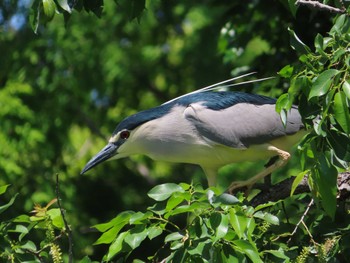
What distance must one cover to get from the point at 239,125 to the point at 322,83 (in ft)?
4.91

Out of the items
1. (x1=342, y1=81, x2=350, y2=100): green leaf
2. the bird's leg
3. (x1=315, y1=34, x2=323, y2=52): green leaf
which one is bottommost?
the bird's leg

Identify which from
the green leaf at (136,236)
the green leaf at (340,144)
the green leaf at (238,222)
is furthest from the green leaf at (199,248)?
the green leaf at (340,144)

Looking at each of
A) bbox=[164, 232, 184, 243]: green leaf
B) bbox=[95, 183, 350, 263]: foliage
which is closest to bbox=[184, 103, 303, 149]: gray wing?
bbox=[95, 183, 350, 263]: foliage

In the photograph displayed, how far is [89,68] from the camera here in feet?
29.7

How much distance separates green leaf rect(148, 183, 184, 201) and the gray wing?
48.7 inches

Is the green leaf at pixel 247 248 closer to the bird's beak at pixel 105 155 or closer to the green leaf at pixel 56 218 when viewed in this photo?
the green leaf at pixel 56 218

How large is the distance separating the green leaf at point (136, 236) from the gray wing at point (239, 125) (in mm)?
1219

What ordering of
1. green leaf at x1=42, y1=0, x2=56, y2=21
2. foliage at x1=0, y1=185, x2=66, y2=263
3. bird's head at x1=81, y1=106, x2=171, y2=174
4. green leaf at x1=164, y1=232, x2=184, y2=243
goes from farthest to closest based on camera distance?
bird's head at x1=81, y1=106, x2=171, y2=174 < green leaf at x1=42, y1=0, x2=56, y2=21 < foliage at x1=0, y1=185, x2=66, y2=263 < green leaf at x1=164, y1=232, x2=184, y2=243

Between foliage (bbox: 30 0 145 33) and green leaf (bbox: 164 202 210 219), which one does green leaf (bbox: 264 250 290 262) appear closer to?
green leaf (bbox: 164 202 210 219)

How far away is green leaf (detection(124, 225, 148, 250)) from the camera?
333 cm

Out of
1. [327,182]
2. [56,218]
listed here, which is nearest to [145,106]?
[56,218]

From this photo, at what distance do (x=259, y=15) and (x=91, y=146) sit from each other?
3965 mm

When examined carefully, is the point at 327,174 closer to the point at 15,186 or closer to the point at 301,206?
the point at 301,206

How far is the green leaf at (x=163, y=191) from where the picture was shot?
129 inches
